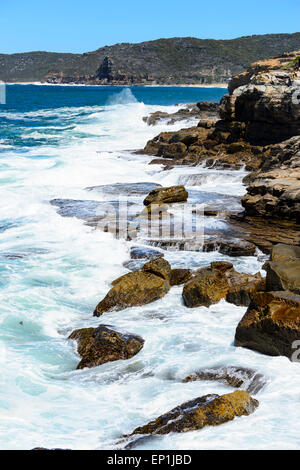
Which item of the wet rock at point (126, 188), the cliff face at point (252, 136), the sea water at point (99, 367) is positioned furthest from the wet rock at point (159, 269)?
the wet rock at point (126, 188)

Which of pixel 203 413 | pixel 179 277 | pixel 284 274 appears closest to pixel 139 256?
pixel 179 277

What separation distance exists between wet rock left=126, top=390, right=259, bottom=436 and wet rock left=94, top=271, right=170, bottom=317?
10.5ft

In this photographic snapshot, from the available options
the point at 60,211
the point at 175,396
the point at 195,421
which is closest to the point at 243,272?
the point at 175,396

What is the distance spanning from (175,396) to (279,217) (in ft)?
22.4

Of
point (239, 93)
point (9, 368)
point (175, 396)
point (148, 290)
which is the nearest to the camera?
point (175, 396)

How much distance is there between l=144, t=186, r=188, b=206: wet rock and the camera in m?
14.0

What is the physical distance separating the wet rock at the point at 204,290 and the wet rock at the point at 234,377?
209cm

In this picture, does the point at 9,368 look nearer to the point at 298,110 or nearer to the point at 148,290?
the point at 148,290

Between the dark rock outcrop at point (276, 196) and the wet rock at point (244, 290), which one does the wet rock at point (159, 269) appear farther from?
the dark rock outcrop at point (276, 196)

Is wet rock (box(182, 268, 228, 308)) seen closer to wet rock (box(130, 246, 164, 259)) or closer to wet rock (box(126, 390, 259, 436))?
wet rock (box(130, 246, 164, 259))

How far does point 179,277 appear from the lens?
9078 millimetres

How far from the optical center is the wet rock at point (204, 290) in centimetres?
813

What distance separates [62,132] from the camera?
3425 cm

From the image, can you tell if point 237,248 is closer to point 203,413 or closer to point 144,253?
point 144,253
